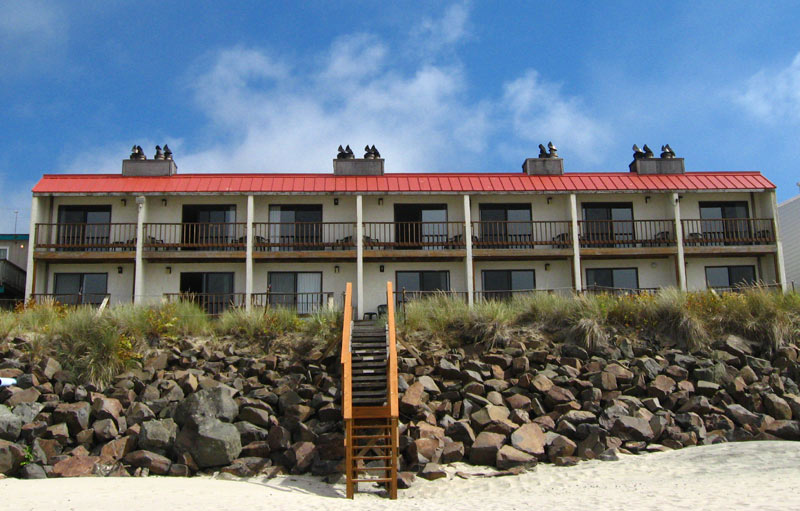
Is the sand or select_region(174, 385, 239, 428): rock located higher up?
select_region(174, 385, 239, 428): rock

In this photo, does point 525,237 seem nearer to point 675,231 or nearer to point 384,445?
point 675,231

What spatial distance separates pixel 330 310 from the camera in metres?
19.5

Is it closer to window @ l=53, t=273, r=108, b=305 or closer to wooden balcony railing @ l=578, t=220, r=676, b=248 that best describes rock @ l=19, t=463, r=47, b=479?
window @ l=53, t=273, r=108, b=305

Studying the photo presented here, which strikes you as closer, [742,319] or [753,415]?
[753,415]

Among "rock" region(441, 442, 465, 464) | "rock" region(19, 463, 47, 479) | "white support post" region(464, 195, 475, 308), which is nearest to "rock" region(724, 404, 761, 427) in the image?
"rock" region(441, 442, 465, 464)

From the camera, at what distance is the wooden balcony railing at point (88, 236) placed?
984 inches

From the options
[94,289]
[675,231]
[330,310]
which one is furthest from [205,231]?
[675,231]

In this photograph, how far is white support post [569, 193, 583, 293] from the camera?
24.9 meters

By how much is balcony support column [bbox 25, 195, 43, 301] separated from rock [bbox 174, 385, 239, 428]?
11.8 m

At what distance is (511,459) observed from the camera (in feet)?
44.7

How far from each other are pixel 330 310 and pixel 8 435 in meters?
8.14

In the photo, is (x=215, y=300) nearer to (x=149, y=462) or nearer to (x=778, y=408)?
(x=149, y=462)

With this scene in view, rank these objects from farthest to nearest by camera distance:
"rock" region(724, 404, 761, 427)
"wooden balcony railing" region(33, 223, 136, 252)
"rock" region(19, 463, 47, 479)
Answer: "wooden balcony railing" region(33, 223, 136, 252) < "rock" region(724, 404, 761, 427) < "rock" region(19, 463, 47, 479)

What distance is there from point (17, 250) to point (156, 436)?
17.8 meters
